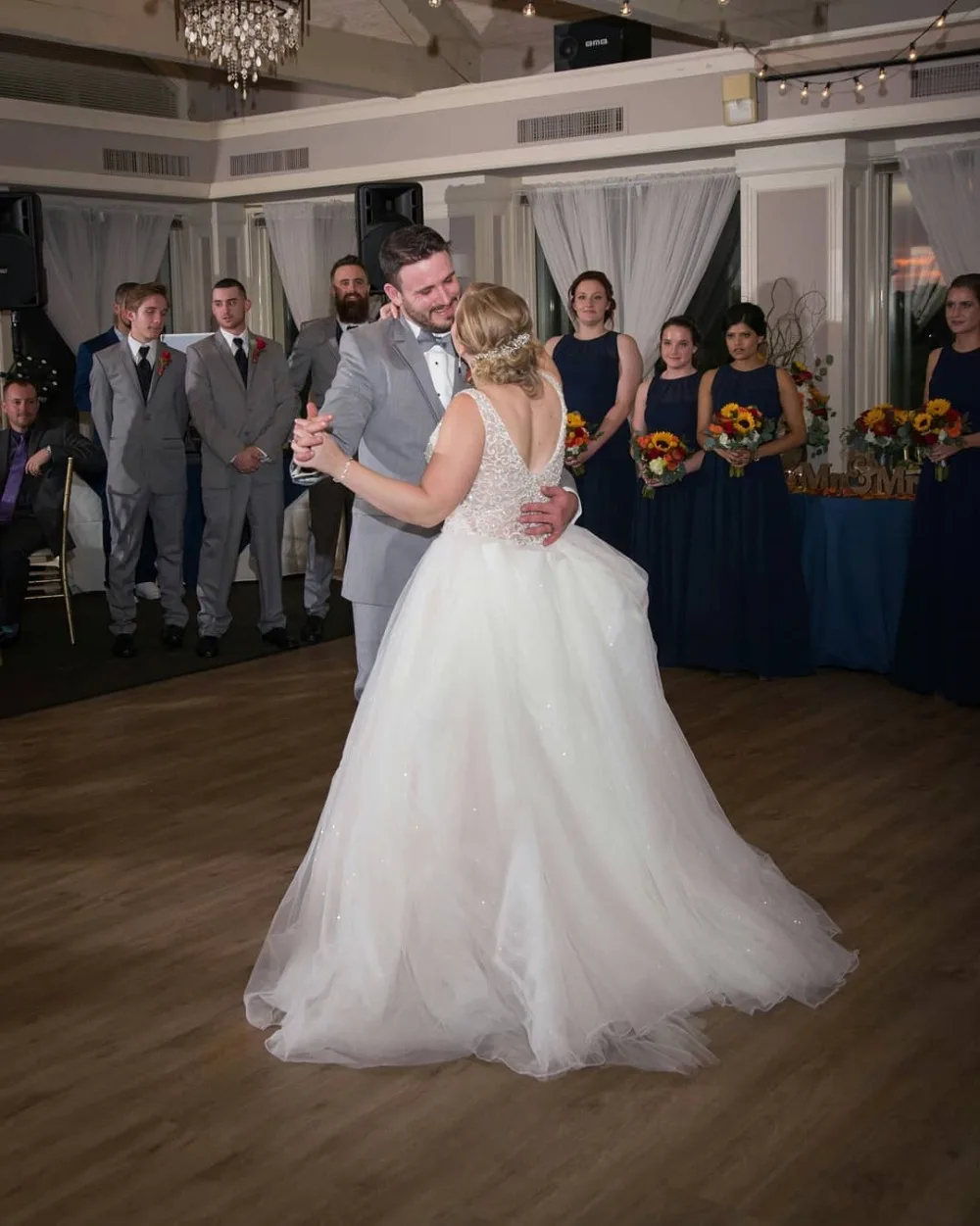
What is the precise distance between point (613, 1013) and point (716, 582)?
151 inches

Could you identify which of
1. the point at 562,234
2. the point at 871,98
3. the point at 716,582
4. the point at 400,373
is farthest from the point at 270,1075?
the point at 562,234

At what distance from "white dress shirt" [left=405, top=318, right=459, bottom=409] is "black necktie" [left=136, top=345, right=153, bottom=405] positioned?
3.92 meters

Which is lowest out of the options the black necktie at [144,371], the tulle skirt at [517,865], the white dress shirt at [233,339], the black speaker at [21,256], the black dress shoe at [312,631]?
the black dress shoe at [312,631]

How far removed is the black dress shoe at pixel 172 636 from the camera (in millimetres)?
7527

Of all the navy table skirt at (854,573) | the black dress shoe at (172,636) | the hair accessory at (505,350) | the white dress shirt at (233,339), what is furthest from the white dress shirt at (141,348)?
the hair accessory at (505,350)

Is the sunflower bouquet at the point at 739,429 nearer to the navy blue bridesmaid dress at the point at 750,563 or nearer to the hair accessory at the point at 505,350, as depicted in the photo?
the navy blue bridesmaid dress at the point at 750,563

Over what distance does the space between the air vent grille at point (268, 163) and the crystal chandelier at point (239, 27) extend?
327cm

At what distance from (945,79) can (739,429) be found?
2.62m

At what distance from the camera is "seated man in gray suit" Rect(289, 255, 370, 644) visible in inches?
295

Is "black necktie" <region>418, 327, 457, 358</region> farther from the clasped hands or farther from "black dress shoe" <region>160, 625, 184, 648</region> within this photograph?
"black dress shoe" <region>160, 625, 184, 648</region>

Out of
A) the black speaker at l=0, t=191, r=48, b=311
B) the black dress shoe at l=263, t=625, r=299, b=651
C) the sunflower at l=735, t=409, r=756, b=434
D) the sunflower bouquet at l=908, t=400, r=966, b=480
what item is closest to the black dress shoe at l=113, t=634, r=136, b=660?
the black dress shoe at l=263, t=625, r=299, b=651

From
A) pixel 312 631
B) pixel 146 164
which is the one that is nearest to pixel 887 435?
pixel 312 631

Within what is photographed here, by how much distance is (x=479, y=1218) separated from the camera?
2.46 meters

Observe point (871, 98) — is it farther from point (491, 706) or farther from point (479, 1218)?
point (479, 1218)
